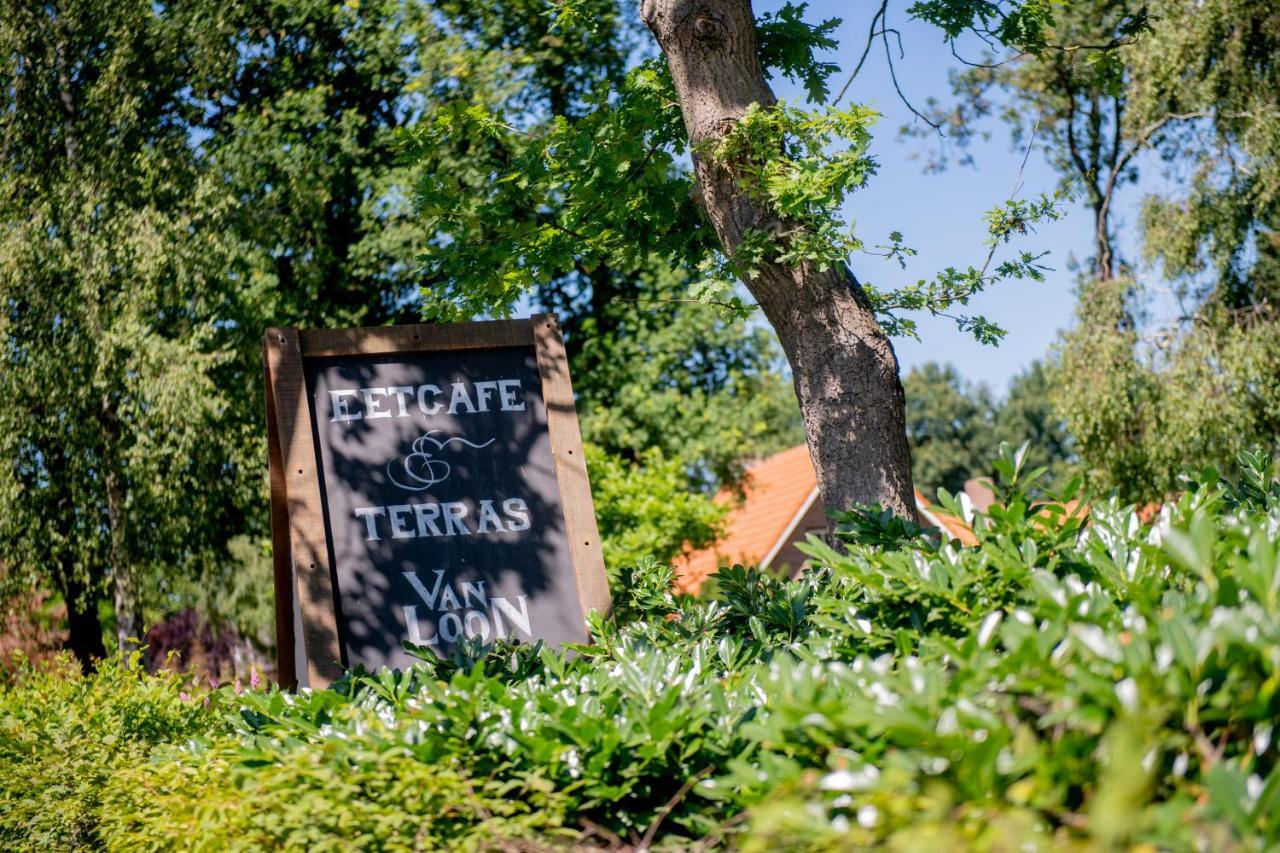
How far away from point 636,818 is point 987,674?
1.04 metres

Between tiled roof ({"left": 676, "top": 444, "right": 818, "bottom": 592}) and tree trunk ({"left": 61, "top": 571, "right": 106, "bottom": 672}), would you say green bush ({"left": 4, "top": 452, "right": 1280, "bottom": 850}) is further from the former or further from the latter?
tiled roof ({"left": 676, "top": 444, "right": 818, "bottom": 592})

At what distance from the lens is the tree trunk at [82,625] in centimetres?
1459

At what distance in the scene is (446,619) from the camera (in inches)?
194

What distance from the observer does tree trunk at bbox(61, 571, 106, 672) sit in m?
14.6

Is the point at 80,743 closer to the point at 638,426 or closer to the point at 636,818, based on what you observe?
the point at 636,818

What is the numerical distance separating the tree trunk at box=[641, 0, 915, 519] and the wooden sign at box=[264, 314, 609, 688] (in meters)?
1.09

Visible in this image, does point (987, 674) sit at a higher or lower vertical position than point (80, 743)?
higher

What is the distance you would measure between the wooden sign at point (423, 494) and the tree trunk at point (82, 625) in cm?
1088

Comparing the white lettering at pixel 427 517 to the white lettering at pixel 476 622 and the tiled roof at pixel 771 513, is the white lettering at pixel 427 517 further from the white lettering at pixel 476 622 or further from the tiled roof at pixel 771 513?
the tiled roof at pixel 771 513

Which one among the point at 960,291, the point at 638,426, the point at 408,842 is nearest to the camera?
the point at 408,842

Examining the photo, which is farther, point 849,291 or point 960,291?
point 960,291

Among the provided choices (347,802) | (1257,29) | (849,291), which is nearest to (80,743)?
(347,802)

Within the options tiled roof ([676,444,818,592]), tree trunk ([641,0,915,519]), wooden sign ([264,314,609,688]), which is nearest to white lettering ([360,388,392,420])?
wooden sign ([264,314,609,688])

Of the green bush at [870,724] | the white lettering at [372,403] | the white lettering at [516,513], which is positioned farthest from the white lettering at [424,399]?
the green bush at [870,724]
